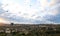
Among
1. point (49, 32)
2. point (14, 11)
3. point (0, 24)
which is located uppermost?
point (14, 11)

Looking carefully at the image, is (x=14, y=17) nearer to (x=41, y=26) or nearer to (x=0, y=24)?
(x=0, y=24)

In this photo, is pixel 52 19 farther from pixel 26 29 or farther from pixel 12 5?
pixel 12 5

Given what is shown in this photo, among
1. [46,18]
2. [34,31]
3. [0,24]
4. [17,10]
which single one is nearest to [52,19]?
[46,18]

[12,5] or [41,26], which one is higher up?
[12,5]

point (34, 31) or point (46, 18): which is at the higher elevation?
point (46, 18)

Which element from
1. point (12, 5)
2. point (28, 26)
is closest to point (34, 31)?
point (28, 26)

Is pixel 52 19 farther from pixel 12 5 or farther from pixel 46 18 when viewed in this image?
pixel 12 5

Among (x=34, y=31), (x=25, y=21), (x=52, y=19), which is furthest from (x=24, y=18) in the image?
(x=52, y=19)
